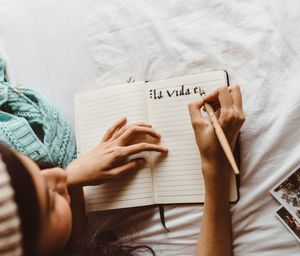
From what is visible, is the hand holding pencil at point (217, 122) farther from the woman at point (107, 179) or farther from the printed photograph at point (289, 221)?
the printed photograph at point (289, 221)

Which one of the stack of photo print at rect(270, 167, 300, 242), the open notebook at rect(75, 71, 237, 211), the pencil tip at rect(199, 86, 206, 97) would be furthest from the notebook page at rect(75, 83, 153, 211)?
the stack of photo print at rect(270, 167, 300, 242)

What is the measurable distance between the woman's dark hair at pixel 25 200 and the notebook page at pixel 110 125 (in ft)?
1.19

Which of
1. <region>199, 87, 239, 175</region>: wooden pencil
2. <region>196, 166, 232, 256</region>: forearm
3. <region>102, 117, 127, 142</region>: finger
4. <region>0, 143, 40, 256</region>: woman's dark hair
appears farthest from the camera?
<region>102, 117, 127, 142</region>: finger

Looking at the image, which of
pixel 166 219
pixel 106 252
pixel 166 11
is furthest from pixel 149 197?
pixel 166 11

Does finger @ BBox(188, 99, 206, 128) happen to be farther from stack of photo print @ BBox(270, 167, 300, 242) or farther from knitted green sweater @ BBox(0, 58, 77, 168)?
knitted green sweater @ BBox(0, 58, 77, 168)

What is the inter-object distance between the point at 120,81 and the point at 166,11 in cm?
20

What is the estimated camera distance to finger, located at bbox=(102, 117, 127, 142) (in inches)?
36.7

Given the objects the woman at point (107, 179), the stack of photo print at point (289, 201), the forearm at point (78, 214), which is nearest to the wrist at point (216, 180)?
the woman at point (107, 179)

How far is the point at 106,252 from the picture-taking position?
94 cm

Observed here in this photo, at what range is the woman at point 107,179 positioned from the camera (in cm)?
58

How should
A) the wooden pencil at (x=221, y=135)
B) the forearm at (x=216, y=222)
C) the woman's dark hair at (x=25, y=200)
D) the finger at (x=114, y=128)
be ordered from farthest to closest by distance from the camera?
the finger at (x=114, y=128) → the forearm at (x=216, y=222) → the wooden pencil at (x=221, y=135) → the woman's dark hair at (x=25, y=200)

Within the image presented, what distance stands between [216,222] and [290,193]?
0.16 metres

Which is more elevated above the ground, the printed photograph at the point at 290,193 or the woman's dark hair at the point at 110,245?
the printed photograph at the point at 290,193

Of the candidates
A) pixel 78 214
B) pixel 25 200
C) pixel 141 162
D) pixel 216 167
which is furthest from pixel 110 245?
pixel 25 200
